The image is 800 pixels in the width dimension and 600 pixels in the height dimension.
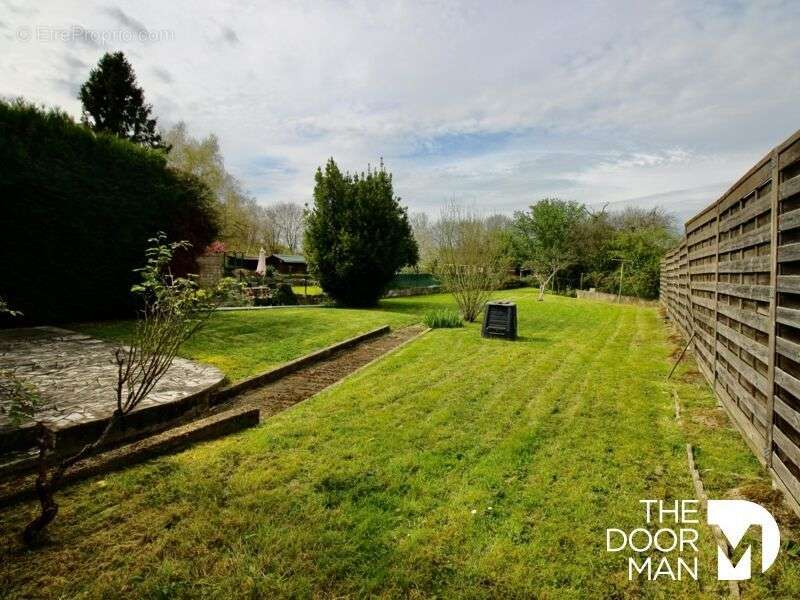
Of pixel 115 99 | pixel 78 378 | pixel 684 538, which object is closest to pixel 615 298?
pixel 684 538

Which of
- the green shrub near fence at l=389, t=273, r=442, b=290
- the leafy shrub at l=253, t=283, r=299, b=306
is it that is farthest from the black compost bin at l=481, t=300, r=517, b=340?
the green shrub near fence at l=389, t=273, r=442, b=290

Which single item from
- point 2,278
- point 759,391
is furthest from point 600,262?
point 2,278

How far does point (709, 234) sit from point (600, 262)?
27.9 metres

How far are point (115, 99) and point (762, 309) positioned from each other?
32.7 meters

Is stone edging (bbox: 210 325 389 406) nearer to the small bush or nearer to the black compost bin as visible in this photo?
the small bush

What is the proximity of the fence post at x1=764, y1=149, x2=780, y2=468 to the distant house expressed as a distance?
114ft

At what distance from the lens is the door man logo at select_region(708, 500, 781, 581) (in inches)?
89.3

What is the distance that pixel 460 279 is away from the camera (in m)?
13.1

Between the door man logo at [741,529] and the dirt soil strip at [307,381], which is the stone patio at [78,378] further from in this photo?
the door man logo at [741,529]

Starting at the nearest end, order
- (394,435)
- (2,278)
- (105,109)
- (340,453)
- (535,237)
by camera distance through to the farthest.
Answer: (340,453) < (394,435) < (2,278) < (105,109) < (535,237)

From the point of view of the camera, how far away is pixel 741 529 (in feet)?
8.52

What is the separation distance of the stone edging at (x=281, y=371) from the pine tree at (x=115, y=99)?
24751 mm

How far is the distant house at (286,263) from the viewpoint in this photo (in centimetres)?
3553

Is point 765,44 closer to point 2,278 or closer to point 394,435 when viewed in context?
point 394,435
